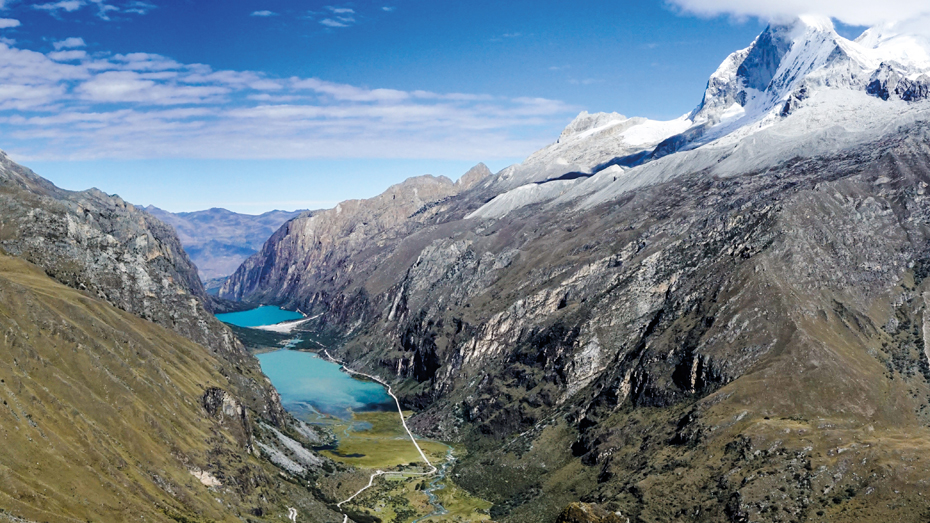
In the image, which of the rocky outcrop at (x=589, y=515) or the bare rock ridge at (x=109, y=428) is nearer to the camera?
the bare rock ridge at (x=109, y=428)

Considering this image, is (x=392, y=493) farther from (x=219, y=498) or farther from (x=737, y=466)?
(x=737, y=466)

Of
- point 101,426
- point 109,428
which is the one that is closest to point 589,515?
point 109,428

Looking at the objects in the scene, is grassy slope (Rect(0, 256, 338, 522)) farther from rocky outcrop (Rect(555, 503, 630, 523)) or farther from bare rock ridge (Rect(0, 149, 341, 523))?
rocky outcrop (Rect(555, 503, 630, 523))

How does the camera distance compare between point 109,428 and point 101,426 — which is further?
point 109,428

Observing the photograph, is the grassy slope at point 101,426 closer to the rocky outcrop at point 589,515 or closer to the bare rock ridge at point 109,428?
the bare rock ridge at point 109,428

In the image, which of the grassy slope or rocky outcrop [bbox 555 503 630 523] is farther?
rocky outcrop [bbox 555 503 630 523]

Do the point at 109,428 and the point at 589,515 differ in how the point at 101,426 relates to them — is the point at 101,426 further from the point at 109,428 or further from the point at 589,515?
the point at 589,515

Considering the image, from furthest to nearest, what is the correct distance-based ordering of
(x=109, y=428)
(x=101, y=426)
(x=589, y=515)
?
1. (x=109, y=428)
2. (x=101, y=426)
3. (x=589, y=515)

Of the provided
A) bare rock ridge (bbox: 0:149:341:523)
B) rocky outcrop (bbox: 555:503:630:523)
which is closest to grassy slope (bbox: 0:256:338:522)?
bare rock ridge (bbox: 0:149:341:523)

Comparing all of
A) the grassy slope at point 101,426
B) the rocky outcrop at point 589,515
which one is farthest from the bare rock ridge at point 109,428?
the rocky outcrop at point 589,515
